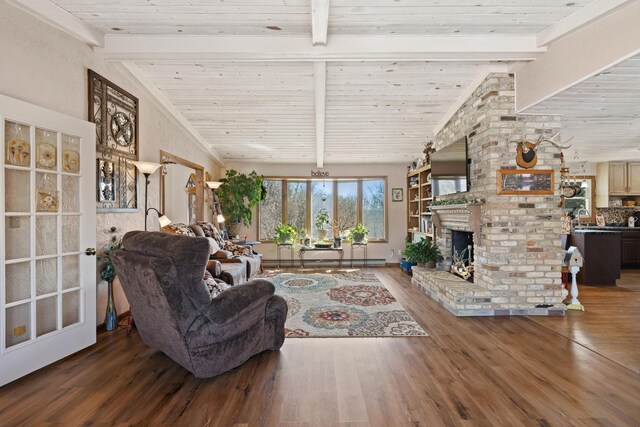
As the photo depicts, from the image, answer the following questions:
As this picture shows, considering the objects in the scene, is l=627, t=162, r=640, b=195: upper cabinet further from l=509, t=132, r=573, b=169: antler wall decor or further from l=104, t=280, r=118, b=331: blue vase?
l=104, t=280, r=118, b=331: blue vase

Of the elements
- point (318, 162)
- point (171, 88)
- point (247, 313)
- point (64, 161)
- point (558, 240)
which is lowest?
point (247, 313)

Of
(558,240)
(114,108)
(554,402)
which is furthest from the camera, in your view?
(558,240)

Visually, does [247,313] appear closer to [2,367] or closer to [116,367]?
[116,367]

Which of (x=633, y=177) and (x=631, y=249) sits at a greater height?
(x=633, y=177)

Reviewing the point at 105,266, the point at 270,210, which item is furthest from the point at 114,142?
the point at 270,210

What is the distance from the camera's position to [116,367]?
2631 mm

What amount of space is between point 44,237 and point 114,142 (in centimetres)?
133

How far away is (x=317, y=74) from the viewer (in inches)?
156

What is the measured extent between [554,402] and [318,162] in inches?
233

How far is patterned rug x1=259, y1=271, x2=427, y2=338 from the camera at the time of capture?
3.40 m

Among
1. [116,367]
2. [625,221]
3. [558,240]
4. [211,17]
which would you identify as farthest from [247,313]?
[625,221]

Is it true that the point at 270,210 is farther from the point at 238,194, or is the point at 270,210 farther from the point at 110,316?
the point at 110,316

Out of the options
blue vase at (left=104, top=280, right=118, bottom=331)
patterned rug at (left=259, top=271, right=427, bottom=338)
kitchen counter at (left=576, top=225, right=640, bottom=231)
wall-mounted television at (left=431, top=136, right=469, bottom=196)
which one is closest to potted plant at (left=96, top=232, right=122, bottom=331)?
blue vase at (left=104, top=280, right=118, bottom=331)

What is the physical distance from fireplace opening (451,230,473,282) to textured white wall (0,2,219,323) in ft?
A: 14.3
